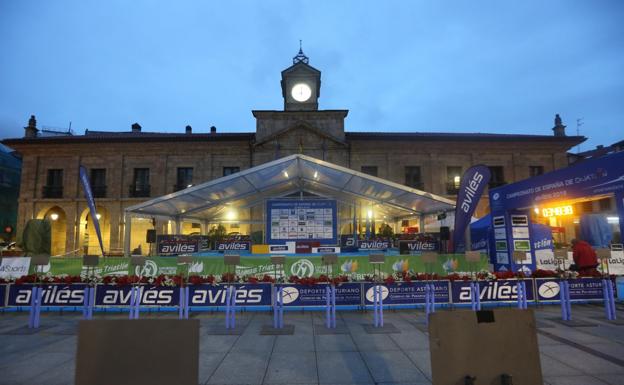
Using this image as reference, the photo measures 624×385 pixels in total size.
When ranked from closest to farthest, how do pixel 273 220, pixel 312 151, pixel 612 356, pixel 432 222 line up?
pixel 612 356 → pixel 273 220 → pixel 432 222 → pixel 312 151

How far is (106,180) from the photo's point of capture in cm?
3209

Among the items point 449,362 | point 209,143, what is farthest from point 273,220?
point 449,362

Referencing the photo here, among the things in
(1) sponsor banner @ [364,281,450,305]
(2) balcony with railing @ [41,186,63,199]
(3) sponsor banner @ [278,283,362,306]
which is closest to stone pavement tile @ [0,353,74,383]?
(3) sponsor banner @ [278,283,362,306]

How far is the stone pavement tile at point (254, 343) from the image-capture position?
6.70 metres

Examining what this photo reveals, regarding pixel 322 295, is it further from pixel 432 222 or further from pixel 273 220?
pixel 432 222

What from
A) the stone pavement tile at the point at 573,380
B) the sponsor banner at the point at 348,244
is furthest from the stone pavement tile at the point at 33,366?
the sponsor banner at the point at 348,244

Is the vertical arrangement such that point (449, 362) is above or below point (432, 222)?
below

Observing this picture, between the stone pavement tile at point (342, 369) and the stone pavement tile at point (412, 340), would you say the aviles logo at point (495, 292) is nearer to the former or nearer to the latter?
the stone pavement tile at point (412, 340)

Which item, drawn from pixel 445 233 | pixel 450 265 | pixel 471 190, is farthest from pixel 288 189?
pixel 450 265

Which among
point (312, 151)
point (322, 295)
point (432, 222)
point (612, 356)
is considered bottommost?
point (612, 356)

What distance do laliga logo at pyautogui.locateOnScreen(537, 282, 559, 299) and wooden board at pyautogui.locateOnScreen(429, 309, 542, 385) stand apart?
9.09 metres

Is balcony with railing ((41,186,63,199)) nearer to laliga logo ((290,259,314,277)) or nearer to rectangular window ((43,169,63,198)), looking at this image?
→ rectangular window ((43,169,63,198))

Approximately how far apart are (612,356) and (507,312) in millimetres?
5087

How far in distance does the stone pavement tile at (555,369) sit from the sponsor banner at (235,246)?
17375 millimetres
